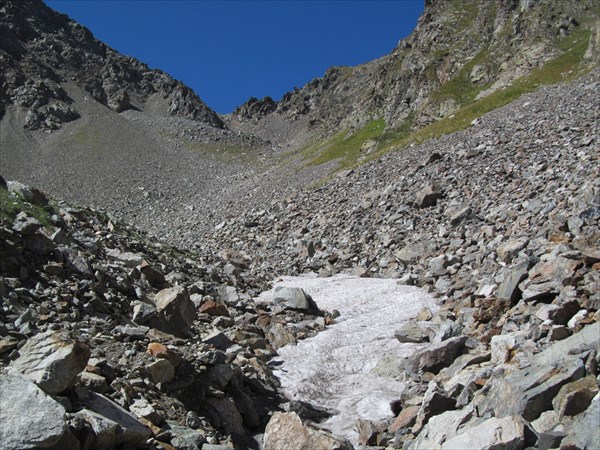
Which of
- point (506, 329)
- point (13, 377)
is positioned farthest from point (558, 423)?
point (13, 377)

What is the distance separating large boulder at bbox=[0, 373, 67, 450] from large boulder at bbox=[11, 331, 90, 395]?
0.43 m

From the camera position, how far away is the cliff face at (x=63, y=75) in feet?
402

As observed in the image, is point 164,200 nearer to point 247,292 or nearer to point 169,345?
point 247,292

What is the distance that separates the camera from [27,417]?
6.09 m

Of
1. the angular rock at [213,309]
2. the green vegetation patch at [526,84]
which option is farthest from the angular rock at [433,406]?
the green vegetation patch at [526,84]

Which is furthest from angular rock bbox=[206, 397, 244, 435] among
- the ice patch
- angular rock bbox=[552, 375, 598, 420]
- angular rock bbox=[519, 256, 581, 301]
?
angular rock bbox=[519, 256, 581, 301]

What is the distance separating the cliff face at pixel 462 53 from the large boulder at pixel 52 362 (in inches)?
2217

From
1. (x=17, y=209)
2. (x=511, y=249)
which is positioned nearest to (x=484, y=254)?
(x=511, y=249)

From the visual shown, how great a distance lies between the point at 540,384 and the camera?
23.3ft

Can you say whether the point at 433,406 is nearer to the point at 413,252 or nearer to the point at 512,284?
the point at 512,284

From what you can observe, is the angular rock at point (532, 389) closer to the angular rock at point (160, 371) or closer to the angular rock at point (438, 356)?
the angular rock at point (438, 356)

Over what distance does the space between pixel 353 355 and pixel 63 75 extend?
15468 centimetres

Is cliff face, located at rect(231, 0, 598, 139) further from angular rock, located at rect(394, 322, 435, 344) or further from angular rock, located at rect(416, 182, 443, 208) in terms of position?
angular rock, located at rect(394, 322, 435, 344)

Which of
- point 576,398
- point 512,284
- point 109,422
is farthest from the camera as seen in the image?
point 512,284
